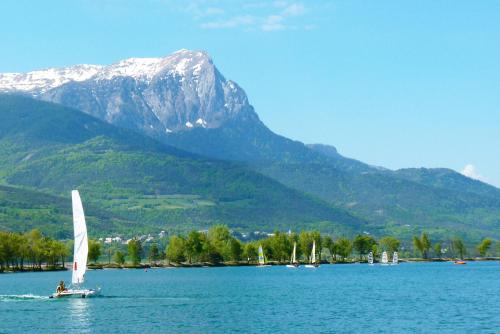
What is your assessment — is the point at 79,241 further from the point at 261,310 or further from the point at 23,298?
the point at 261,310

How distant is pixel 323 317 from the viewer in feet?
351

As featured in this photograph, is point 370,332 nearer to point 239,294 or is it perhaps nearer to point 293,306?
point 293,306

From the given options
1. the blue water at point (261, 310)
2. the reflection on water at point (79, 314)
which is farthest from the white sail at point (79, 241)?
the blue water at point (261, 310)

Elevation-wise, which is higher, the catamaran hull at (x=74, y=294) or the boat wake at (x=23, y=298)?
the catamaran hull at (x=74, y=294)

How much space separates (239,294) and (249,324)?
51751 millimetres

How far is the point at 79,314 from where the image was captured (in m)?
111

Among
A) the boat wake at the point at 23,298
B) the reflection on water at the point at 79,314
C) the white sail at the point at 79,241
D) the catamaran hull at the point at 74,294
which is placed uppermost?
the white sail at the point at 79,241

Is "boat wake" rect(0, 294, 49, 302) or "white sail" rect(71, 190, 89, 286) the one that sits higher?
"white sail" rect(71, 190, 89, 286)

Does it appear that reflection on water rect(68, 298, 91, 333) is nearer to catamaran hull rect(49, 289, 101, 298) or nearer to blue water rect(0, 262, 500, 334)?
blue water rect(0, 262, 500, 334)

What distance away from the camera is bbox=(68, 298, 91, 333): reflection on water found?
97350 mm

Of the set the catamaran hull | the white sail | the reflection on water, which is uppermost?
the white sail

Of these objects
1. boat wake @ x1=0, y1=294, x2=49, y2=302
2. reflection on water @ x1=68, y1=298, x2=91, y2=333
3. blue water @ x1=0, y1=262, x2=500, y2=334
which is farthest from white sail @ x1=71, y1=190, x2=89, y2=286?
boat wake @ x1=0, y1=294, x2=49, y2=302

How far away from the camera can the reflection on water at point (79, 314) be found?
319 feet

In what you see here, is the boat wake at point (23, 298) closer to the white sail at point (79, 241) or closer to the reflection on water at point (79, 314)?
the reflection on water at point (79, 314)
